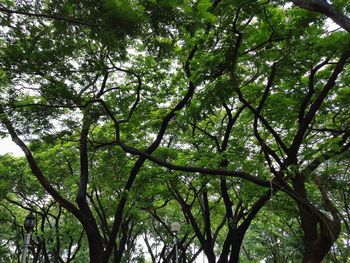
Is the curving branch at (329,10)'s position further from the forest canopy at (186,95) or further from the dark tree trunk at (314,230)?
the dark tree trunk at (314,230)

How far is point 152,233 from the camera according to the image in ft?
73.6

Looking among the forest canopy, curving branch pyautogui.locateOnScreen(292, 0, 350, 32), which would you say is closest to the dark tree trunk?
the forest canopy

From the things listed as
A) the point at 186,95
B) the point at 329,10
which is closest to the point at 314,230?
the point at 186,95

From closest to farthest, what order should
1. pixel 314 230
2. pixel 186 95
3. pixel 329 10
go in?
pixel 329 10
pixel 314 230
pixel 186 95

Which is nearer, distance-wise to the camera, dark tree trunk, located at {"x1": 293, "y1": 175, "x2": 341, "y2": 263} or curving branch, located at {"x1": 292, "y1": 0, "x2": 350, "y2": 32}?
curving branch, located at {"x1": 292, "y1": 0, "x2": 350, "y2": 32}

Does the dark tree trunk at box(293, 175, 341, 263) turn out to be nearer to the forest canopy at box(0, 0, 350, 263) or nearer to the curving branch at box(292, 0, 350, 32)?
the forest canopy at box(0, 0, 350, 263)

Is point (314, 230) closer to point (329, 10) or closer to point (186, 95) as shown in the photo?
point (186, 95)

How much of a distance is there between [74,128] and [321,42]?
5.12 m

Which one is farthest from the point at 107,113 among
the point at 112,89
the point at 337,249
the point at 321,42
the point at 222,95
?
the point at 337,249

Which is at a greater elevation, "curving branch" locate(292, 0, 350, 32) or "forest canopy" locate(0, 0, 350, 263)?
"forest canopy" locate(0, 0, 350, 263)

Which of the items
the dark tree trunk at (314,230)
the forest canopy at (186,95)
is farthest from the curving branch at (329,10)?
the dark tree trunk at (314,230)

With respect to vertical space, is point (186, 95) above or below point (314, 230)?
above

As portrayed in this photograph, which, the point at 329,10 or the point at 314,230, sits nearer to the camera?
the point at 329,10

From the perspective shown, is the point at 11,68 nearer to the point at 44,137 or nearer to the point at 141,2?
the point at 44,137
